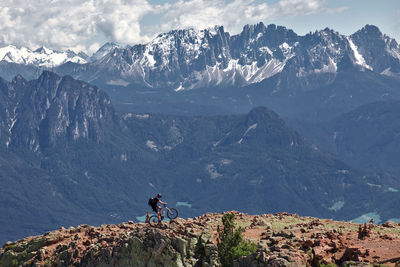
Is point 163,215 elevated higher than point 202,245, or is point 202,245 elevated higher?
point 163,215

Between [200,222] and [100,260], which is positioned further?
[200,222]

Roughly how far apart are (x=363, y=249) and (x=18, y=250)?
6178 cm

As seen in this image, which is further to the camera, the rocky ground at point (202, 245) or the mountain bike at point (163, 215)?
the mountain bike at point (163, 215)

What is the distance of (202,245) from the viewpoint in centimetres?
8744

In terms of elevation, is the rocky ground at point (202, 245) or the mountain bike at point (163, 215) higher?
the mountain bike at point (163, 215)

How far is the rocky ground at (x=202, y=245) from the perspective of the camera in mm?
76006

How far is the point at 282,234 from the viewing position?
8906cm

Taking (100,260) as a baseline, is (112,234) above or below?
above

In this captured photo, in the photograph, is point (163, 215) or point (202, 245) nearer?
point (202, 245)

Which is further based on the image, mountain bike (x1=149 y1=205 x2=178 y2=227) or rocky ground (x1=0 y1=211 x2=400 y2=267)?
mountain bike (x1=149 y1=205 x2=178 y2=227)

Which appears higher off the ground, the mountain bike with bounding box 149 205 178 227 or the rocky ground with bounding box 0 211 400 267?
the mountain bike with bounding box 149 205 178 227

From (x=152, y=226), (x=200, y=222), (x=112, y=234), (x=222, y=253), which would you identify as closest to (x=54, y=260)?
(x=112, y=234)

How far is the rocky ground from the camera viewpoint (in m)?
76.0

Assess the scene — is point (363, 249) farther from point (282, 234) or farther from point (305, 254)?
point (282, 234)
